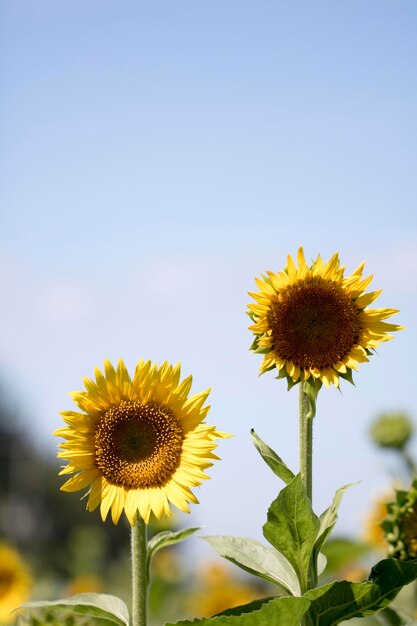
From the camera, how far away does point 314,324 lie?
3.03ft

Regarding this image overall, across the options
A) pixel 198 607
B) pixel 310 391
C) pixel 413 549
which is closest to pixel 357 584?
pixel 310 391

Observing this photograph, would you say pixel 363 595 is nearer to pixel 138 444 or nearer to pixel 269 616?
pixel 269 616

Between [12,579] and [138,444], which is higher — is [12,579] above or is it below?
above

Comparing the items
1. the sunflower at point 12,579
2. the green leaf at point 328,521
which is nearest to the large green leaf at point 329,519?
the green leaf at point 328,521

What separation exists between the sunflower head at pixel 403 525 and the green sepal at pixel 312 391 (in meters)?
0.27

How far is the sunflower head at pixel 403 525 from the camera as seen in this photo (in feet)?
3.46

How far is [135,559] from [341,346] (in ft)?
0.93

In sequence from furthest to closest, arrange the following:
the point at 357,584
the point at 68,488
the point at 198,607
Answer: the point at 198,607, the point at 68,488, the point at 357,584

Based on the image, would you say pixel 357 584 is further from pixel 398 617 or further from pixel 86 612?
pixel 398 617

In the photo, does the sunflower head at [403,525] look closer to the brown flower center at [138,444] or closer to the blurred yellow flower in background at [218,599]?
the brown flower center at [138,444]

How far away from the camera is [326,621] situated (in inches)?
30.9

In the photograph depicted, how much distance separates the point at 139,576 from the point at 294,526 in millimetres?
156

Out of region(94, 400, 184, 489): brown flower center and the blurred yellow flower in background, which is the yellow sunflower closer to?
region(94, 400, 184, 489): brown flower center

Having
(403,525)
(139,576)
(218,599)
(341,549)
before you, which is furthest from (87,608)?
(218,599)
